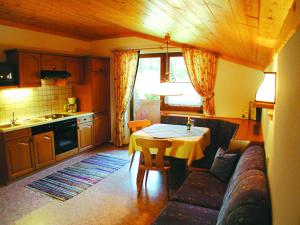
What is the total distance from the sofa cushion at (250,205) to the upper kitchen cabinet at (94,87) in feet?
13.6

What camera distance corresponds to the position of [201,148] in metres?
3.34

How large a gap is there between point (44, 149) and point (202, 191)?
2.99 metres

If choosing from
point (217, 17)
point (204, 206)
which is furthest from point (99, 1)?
point (204, 206)

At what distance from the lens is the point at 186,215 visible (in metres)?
2.05

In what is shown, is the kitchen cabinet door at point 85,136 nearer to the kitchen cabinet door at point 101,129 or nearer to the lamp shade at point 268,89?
the kitchen cabinet door at point 101,129

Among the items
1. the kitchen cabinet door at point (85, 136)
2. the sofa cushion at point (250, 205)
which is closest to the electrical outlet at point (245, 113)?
the sofa cushion at point (250, 205)

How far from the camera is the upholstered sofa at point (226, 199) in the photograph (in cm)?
138

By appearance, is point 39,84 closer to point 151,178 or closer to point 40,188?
point 40,188

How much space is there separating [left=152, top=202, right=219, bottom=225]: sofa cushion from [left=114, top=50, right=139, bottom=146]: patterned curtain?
345 centimetres

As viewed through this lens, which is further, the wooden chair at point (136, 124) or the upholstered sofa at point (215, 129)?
the wooden chair at point (136, 124)

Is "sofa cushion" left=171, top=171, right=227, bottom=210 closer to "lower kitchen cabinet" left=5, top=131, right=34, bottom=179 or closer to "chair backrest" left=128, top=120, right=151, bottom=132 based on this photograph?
"chair backrest" left=128, top=120, right=151, bottom=132

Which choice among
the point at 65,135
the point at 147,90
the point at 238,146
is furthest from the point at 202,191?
the point at 147,90

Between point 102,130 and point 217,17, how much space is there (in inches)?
180

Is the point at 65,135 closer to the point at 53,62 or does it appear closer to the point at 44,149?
the point at 44,149
